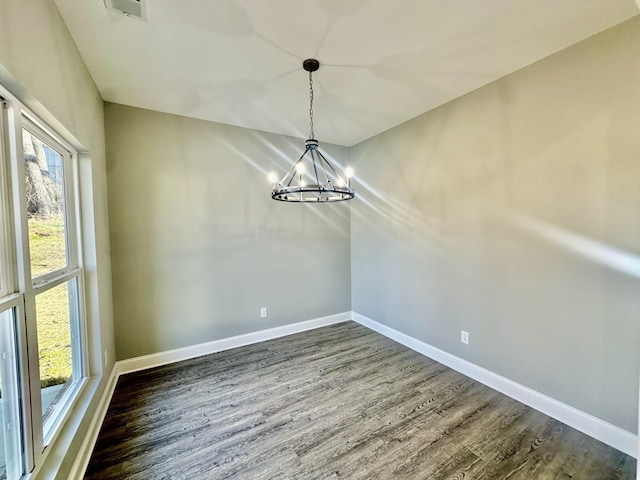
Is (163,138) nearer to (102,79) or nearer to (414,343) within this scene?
(102,79)

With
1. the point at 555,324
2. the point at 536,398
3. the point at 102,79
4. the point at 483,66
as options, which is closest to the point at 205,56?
the point at 102,79

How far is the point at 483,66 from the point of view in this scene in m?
2.19

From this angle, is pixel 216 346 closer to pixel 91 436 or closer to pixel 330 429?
pixel 91 436

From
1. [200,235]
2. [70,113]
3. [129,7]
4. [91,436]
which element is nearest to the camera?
[129,7]

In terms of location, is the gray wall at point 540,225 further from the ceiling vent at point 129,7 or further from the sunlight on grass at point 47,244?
→ the sunlight on grass at point 47,244

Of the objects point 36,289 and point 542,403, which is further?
point 542,403

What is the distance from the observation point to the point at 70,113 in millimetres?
1707

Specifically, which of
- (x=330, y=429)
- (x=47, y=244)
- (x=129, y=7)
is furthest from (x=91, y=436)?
(x=129, y=7)

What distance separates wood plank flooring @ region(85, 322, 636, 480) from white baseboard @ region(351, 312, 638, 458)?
0.06 meters

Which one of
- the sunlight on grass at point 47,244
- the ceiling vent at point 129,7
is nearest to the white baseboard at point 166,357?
the sunlight on grass at point 47,244

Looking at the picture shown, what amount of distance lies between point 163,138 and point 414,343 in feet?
12.1

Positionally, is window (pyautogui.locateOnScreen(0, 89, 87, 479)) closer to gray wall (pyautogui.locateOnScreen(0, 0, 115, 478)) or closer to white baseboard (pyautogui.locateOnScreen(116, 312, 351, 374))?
gray wall (pyautogui.locateOnScreen(0, 0, 115, 478))

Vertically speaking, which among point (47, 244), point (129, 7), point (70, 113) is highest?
point (129, 7)

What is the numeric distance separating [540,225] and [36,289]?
132 inches
